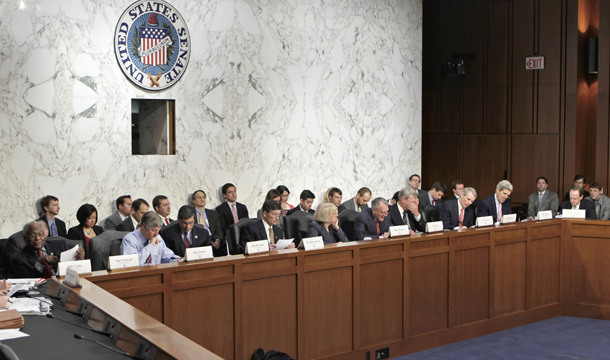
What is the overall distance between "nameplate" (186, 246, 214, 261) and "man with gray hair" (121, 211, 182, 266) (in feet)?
2.14

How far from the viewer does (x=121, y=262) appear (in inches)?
191

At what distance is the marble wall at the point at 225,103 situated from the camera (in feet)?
25.9

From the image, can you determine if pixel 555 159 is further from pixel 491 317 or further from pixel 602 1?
pixel 491 317

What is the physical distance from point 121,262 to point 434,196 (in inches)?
252

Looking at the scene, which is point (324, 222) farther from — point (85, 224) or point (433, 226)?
point (85, 224)

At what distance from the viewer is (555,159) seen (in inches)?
464

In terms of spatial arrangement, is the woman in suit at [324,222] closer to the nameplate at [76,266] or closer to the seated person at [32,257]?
the seated person at [32,257]

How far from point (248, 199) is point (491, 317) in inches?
145

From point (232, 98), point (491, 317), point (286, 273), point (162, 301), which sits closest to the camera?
point (162, 301)

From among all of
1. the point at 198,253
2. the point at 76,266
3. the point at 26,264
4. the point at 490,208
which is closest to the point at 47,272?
the point at 26,264

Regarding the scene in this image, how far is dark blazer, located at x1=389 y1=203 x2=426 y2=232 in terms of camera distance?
807 cm

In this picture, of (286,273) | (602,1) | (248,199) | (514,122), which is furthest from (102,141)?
(602,1)

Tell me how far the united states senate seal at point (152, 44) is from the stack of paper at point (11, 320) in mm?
5450

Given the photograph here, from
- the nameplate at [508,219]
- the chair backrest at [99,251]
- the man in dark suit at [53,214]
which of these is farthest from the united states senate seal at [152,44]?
the nameplate at [508,219]
